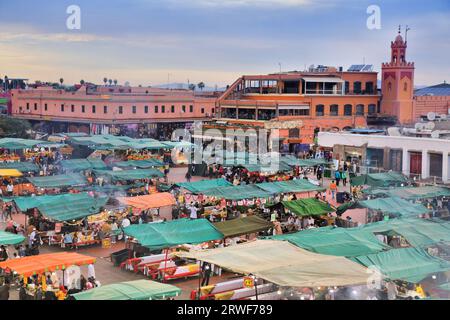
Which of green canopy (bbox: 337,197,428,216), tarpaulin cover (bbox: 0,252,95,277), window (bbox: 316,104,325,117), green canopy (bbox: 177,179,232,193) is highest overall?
window (bbox: 316,104,325,117)

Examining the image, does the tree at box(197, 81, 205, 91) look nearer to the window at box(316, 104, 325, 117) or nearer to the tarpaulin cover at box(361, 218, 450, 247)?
the window at box(316, 104, 325, 117)

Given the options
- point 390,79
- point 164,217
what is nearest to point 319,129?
point 390,79

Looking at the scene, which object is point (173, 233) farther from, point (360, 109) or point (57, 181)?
point (360, 109)

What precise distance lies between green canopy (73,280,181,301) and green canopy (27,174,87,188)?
846cm

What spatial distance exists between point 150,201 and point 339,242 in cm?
524

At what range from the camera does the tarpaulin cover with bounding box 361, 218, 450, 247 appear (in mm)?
9594

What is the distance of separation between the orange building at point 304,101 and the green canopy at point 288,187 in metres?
12.8

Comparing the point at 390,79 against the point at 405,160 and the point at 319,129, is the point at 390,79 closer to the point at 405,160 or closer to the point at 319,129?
the point at 319,129

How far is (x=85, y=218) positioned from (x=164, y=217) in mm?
2615

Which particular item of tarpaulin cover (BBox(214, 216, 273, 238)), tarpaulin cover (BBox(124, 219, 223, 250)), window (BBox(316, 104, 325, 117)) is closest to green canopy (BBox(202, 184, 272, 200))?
tarpaulin cover (BBox(214, 216, 273, 238))

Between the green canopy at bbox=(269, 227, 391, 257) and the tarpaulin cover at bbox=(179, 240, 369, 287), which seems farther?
the green canopy at bbox=(269, 227, 391, 257)

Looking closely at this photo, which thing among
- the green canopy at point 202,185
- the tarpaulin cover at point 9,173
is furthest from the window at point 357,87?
the tarpaulin cover at point 9,173

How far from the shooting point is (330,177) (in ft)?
69.5
